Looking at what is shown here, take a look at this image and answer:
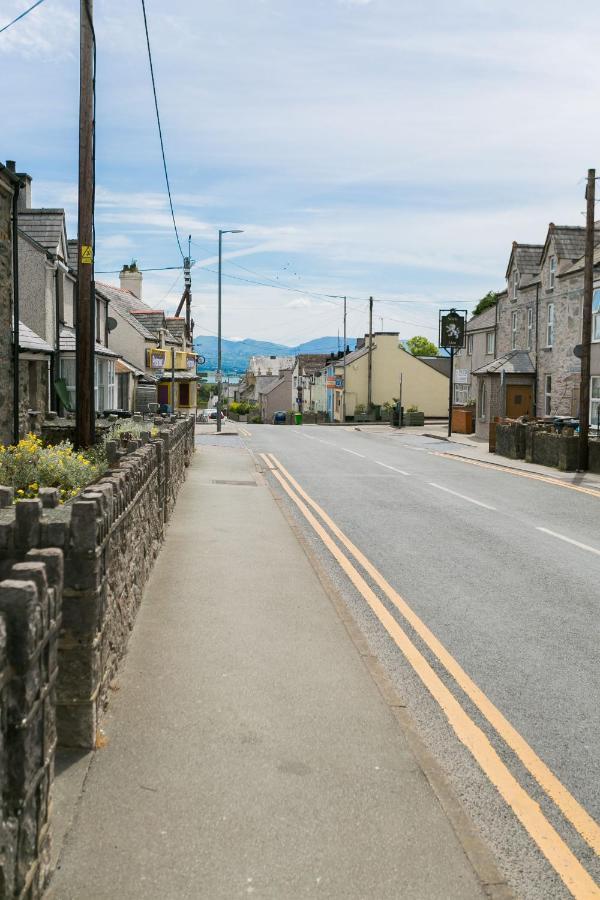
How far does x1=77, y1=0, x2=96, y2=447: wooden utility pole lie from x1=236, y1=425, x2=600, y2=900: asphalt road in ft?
14.5

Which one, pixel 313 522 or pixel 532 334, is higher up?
pixel 532 334

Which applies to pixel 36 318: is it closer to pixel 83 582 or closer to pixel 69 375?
pixel 69 375

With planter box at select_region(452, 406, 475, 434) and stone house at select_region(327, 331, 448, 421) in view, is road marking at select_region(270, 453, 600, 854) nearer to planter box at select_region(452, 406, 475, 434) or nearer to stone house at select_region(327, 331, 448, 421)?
planter box at select_region(452, 406, 475, 434)

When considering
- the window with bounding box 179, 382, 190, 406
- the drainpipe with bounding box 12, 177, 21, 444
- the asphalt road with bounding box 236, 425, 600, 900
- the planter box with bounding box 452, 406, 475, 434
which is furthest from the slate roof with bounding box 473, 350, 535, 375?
the window with bounding box 179, 382, 190, 406

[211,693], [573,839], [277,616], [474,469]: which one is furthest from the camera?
[474,469]

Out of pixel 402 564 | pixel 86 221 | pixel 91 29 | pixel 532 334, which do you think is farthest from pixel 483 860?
pixel 532 334

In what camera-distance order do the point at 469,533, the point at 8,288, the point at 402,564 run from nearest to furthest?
the point at 402,564
the point at 469,533
the point at 8,288

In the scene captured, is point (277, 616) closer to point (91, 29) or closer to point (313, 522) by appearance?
point (313, 522)

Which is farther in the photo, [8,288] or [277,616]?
[8,288]

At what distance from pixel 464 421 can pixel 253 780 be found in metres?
46.5

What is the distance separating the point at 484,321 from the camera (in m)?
53.2

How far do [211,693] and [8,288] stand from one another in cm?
1613

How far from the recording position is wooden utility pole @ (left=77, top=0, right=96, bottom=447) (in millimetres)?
14883

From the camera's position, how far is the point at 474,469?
27.7 m
